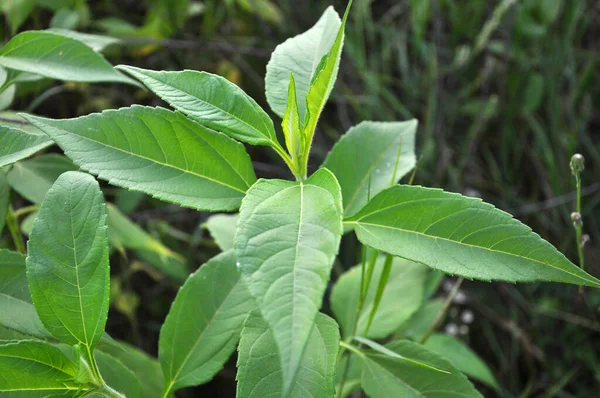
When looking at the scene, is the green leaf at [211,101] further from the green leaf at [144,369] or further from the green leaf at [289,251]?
the green leaf at [144,369]

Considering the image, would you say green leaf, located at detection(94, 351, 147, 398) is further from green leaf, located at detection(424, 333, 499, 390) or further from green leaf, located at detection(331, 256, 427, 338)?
green leaf, located at detection(424, 333, 499, 390)

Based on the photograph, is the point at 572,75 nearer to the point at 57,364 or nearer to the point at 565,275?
the point at 565,275

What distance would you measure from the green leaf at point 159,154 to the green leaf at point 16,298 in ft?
0.68

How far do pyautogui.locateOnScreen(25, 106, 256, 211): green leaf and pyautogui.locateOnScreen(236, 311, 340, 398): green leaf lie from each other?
0.17 metres

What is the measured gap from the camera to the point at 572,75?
1.95 metres

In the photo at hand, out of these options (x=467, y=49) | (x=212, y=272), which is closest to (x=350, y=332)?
(x=212, y=272)

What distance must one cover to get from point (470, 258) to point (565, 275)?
9cm

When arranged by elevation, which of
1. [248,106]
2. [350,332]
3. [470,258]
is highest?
[248,106]

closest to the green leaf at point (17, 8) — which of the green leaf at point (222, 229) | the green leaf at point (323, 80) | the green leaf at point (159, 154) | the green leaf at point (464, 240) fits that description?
the green leaf at point (222, 229)

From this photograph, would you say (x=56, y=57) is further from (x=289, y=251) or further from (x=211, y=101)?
→ (x=289, y=251)

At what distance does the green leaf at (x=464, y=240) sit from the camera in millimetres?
581

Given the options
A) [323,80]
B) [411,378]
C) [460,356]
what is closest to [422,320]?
[460,356]

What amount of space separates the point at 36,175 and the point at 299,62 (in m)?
0.50

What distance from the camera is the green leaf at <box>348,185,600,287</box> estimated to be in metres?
0.58
